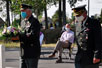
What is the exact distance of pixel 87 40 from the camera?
201 inches

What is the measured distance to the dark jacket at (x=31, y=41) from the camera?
5.41m

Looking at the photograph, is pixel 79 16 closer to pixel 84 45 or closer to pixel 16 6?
pixel 84 45

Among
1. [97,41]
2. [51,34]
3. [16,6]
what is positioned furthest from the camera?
[16,6]

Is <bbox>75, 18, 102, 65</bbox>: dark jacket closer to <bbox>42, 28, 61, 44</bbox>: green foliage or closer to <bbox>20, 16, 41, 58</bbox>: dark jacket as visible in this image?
<bbox>20, 16, 41, 58</bbox>: dark jacket

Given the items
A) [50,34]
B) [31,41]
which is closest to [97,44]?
[31,41]

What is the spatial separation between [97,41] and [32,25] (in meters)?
1.19

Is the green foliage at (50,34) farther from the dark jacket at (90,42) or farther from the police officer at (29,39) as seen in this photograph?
the dark jacket at (90,42)

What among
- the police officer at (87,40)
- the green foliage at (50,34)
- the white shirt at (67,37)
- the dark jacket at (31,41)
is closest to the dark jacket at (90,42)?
the police officer at (87,40)

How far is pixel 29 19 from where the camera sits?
5559 mm

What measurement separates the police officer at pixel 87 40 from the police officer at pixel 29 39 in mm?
739

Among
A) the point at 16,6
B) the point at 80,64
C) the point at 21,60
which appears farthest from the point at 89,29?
the point at 16,6

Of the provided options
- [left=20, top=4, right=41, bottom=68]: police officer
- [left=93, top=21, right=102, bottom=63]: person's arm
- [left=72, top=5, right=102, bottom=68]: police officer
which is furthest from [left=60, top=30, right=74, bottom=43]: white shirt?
[left=93, top=21, right=102, bottom=63]: person's arm

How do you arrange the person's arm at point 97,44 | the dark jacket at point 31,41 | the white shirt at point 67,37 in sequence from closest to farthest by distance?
1. the person's arm at point 97,44
2. the dark jacket at point 31,41
3. the white shirt at point 67,37

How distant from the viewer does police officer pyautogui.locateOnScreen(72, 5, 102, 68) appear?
5.05m
